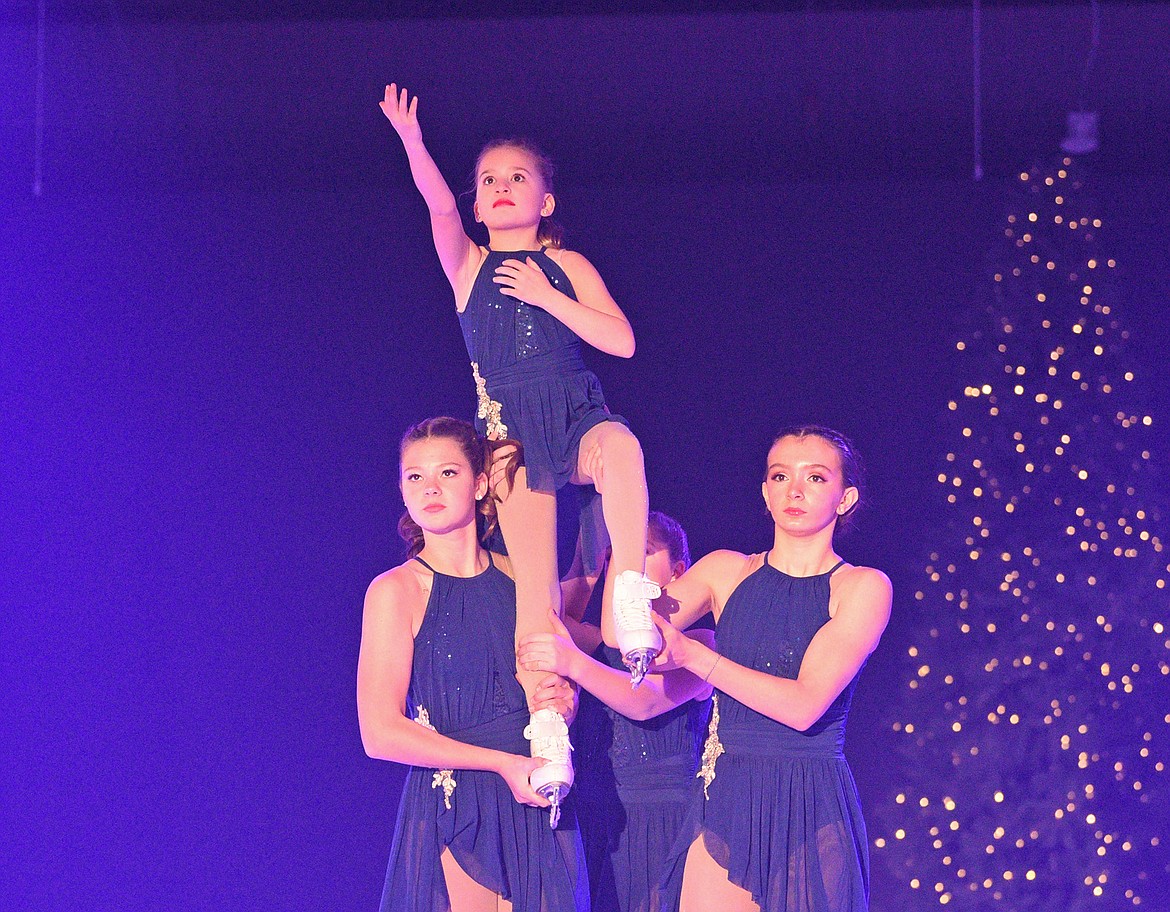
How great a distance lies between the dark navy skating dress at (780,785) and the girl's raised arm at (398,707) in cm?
41

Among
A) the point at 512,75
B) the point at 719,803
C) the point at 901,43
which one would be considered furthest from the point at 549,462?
the point at 901,43

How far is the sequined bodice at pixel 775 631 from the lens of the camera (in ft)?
10.2

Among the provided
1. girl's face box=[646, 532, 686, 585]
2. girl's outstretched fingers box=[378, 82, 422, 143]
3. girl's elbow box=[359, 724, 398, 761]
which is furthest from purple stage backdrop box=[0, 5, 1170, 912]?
girl's elbow box=[359, 724, 398, 761]

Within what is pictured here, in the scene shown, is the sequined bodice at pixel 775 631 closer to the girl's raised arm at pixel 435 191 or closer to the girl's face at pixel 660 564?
the girl's face at pixel 660 564

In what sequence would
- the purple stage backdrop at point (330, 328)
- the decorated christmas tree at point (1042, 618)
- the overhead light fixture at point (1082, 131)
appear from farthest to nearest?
the decorated christmas tree at point (1042, 618) → the purple stage backdrop at point (330, 328) → the overhead light fixture at point (1082, 131)

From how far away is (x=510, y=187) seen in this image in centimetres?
324

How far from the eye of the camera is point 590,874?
3445mm

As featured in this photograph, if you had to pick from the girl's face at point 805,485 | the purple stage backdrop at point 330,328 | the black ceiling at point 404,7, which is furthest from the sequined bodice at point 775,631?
the black ceiling at point 404,7

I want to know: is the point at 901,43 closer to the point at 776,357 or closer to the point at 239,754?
the point at 776,357

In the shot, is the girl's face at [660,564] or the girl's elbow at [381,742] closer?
the girl's elbow at [381,742]

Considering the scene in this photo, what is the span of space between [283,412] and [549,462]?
7.32 feet

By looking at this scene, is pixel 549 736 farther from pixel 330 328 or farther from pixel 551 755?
pixel 330 328

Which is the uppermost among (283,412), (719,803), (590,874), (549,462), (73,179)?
(73,179)

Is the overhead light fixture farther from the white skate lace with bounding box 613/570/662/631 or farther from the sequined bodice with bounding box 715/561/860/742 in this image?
the white skate lace with bounding box 613/570/662/631
